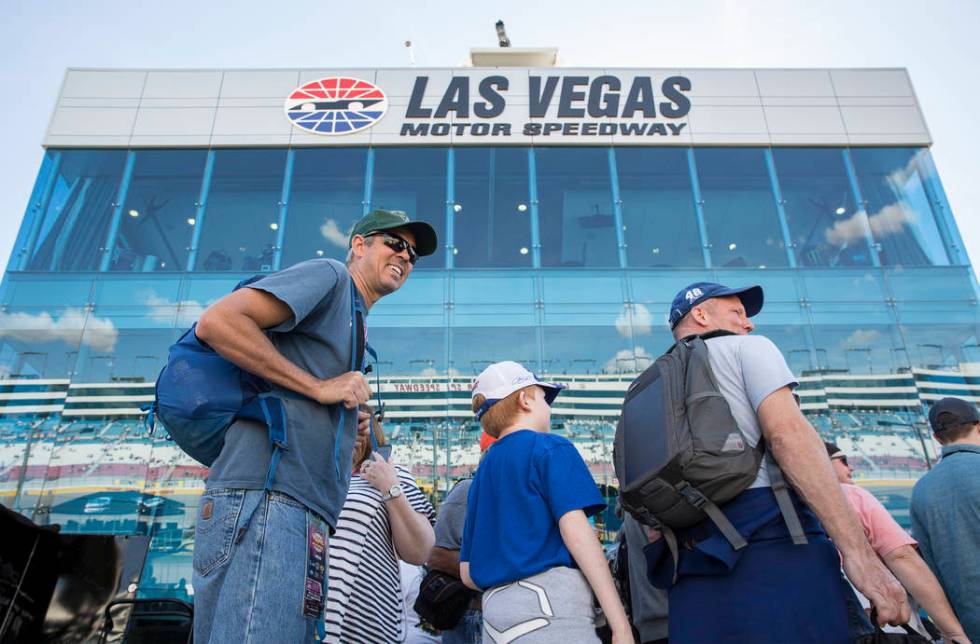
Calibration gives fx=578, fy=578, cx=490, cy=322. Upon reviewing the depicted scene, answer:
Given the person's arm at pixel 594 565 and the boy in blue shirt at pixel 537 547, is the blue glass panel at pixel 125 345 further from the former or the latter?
the person's arm at pixel 594 565

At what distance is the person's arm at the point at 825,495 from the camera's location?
6.29 feet

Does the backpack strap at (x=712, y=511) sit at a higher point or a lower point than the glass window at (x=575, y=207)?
lower

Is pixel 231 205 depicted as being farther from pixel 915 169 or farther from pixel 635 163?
pixel 915 169

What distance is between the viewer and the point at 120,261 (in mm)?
11484

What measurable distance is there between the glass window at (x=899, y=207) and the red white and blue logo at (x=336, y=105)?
10650mm

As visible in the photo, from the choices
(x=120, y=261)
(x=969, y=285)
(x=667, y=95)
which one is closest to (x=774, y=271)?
(x=969, y=285)

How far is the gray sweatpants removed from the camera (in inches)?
87.5

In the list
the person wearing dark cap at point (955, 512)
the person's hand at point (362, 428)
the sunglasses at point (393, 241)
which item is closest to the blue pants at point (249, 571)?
the person's hand at point (362, 428)

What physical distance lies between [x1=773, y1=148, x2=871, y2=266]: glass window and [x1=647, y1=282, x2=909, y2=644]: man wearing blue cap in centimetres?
1085

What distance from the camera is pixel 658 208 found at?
12.2 meters

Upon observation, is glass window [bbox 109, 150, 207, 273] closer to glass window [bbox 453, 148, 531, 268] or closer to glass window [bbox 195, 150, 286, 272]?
glass window [bbox 195, 150, 286, 272]

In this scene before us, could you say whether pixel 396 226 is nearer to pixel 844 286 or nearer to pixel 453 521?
pixel 453 521

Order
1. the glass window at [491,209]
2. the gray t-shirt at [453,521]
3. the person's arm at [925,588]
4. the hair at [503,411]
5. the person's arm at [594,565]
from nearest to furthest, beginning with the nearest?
the person's arm at [594,565], the hair at [503,411], the person's arm at [925,588], the gray t-shirt at [453,521], the glass window at [491,209]

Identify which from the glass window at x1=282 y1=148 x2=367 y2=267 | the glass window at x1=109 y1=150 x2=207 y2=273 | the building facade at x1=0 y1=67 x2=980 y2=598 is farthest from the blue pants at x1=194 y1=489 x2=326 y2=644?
the glass window at x1=109 y1=150 x2=207 y2=273
